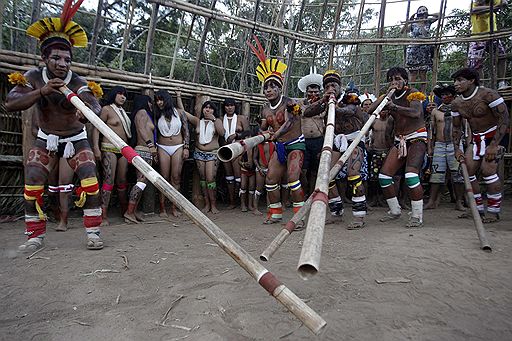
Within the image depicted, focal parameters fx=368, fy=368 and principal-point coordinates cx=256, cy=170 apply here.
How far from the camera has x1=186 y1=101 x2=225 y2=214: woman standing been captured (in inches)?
231

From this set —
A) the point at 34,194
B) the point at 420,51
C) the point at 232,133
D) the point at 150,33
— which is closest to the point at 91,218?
the point at 34,194

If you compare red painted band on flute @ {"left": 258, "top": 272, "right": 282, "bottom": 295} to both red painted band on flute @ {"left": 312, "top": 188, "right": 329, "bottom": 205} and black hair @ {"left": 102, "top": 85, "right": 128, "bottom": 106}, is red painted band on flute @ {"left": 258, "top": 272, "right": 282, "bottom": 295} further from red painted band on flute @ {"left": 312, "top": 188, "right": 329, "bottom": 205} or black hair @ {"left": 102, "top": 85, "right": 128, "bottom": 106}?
black hair @ {"left": 102, "top": 85, "right": 128, "bottom": 106}

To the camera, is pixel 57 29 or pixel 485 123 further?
pixel 485 123

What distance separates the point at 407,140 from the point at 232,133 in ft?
8.77

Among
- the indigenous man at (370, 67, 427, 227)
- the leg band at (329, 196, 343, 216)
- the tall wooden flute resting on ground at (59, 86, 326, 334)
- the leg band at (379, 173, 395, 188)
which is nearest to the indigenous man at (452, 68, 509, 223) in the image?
the indigenous man at (370, 67, 427, 227)

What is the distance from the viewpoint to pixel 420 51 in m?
7.50

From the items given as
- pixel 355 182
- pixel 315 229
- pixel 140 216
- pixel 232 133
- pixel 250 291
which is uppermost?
pixel 232 133

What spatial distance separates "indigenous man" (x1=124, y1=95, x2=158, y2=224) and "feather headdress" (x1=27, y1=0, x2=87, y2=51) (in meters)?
1.84

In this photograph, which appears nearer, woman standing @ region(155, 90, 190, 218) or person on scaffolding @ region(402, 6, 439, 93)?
woman standing @ region(155, 90, 190, 218)

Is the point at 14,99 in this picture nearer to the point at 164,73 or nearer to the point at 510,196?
the point at 164,73

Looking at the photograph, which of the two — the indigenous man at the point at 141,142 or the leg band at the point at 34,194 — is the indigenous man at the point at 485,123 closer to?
the indigenous man at the point at 141,142

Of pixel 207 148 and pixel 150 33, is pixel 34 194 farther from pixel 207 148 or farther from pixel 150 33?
pixel 150 33

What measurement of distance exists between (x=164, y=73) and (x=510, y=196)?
24.2 feet

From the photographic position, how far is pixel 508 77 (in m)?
6.86
